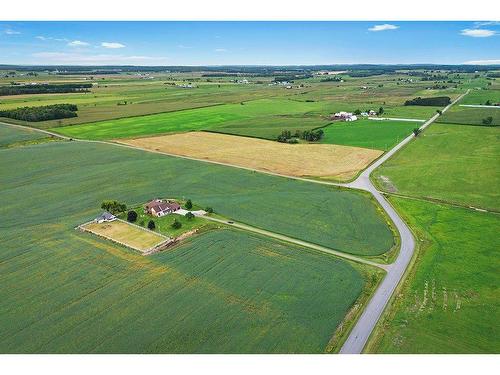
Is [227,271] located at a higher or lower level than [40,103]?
lower

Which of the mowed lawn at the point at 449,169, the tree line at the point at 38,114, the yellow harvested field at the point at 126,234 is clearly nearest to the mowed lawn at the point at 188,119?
the tree line at the point at 38,114

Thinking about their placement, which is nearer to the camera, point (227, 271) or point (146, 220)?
point (227, 271)

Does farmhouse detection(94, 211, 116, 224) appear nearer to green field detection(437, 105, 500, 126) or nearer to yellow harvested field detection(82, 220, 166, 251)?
yellow harvested field detection(82, 220, 166, 251)

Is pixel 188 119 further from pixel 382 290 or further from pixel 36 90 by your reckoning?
pixel 36 90

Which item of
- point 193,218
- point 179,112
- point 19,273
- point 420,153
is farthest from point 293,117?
point 19,273

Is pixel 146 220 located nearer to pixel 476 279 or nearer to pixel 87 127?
pixel 476 279

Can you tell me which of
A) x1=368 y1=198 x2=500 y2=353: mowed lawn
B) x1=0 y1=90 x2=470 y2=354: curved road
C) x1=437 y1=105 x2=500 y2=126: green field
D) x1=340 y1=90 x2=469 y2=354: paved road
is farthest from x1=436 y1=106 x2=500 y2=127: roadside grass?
x1=368 y1=198 x2=500 y2=353: mowed lawn

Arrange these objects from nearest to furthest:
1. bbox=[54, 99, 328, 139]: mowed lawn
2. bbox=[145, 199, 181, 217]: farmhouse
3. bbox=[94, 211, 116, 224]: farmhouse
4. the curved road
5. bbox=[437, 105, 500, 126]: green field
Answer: the curved road < bbox=[94, 211, 116, 224]: farmhouse < bbox=[145, 199, 181, 217]: farmhouse < bbox=[54, 99, 328, 139]: mowed lawn < bbox=[437, 105, 500, 126]: green field

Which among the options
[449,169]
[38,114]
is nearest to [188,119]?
[38,114]
